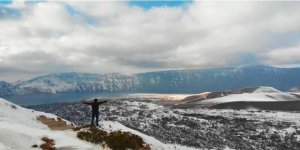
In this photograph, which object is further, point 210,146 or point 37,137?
point 210,146

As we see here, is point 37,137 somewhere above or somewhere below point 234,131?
above

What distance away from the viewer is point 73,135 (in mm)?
26297

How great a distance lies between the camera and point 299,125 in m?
79.0

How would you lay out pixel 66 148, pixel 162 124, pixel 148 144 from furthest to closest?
pixel 162 124 < pixel 148 144 < pixel 66 148

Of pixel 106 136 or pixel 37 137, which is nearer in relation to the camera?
pixel 37 137

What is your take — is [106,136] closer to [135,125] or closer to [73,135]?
[73,135]

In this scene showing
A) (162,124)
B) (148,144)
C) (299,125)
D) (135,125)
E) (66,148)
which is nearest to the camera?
(66,148)

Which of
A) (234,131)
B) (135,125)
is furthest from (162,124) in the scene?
(234,131)

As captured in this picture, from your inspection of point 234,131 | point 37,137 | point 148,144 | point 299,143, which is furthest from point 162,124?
point 37,137

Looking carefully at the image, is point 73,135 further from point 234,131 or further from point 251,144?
point 234,131

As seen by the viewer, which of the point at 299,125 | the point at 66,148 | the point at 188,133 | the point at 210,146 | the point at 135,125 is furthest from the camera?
the point at 299,125

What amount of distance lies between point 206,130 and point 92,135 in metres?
45.6

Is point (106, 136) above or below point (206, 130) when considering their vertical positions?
above

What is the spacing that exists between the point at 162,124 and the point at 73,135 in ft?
156
